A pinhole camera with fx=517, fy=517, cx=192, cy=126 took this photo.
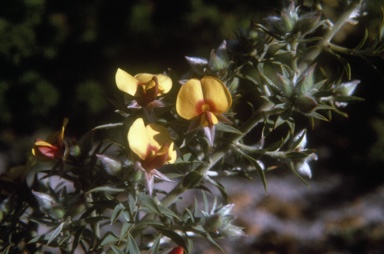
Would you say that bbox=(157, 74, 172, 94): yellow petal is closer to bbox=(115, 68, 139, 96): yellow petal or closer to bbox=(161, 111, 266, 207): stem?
bbox=(115, 68, 139, 96): yellow petal

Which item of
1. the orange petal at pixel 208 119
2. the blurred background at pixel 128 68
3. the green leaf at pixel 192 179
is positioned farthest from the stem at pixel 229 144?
the blurred background at pixel 128 68

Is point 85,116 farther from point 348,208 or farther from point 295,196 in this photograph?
point 348,208

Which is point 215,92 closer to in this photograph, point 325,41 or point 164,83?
point 164,83

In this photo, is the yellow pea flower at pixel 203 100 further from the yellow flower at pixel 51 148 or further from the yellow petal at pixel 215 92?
the yellow flower at pixel 51 148

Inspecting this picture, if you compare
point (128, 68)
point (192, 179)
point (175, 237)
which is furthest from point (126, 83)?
point (128, 68)

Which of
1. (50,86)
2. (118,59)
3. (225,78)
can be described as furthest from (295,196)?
(225,78)

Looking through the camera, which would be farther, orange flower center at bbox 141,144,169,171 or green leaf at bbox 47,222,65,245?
green leaf at bbox 47,222,65,245

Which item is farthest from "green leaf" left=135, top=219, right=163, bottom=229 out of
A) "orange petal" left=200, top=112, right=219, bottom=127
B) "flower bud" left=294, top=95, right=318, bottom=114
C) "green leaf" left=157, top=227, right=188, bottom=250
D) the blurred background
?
the blurred background
